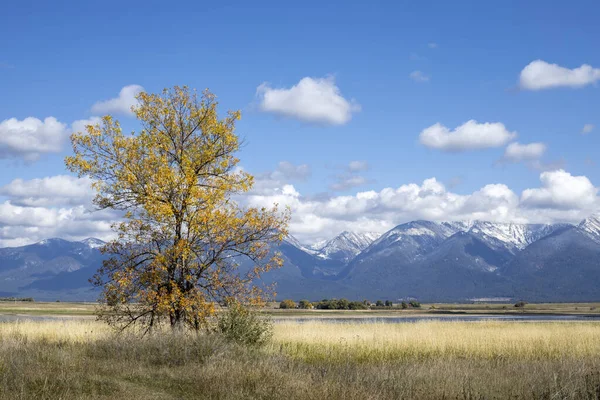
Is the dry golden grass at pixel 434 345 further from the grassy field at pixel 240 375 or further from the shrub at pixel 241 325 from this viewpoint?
the shrub at pixel 241 325

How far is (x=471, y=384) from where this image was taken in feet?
52.5

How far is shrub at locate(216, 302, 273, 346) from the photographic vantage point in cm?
2417

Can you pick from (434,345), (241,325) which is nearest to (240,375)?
(241,325)

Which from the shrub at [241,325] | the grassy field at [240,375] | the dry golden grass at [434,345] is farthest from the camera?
the dry golden grass at [434,345]

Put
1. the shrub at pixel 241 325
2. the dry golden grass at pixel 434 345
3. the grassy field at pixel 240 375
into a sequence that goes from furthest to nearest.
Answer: the dry golden grass at pixel 434 345 → the shrub at pixel 241 325 → the grassy field at pixel 240 375

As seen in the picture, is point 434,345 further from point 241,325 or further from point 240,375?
point 240,375

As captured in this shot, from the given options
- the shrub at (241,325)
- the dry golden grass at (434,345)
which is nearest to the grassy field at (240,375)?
the dry golden grass at (434,345)

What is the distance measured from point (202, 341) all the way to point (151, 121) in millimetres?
11520

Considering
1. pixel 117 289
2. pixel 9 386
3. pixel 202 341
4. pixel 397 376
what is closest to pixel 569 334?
pixel 397 376

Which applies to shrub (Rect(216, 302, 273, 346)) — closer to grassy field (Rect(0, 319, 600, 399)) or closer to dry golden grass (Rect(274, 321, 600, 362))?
grassy field (Rect(0, 319, 600, 399))

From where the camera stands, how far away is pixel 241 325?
24.5 metres

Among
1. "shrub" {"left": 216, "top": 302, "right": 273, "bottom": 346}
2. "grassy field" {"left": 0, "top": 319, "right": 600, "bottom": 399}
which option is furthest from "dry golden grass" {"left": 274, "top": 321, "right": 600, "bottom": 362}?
"shrub" {"left": 216, "top": 302, "right": 273, "bottom": 346}

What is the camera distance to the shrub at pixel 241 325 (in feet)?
79.3

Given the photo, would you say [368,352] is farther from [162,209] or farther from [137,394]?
[137,394]
